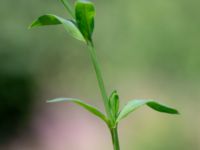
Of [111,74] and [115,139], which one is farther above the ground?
[115,139]

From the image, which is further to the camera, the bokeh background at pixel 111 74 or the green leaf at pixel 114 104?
the bokeh background at pixel 111 74

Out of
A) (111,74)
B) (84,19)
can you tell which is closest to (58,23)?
(84,19)

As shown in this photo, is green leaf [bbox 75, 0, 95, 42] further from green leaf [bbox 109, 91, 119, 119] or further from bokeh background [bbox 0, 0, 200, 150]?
bokeh background [bbox 0, 0, 200, 150]

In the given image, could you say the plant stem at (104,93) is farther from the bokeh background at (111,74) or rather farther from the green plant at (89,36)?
the bokeh background at (111,74)

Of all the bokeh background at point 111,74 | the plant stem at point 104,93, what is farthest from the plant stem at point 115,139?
the bokeh background at point 111,74

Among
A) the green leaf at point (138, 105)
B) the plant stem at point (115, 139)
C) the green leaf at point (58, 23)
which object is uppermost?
the green leaf at point (58, 23)

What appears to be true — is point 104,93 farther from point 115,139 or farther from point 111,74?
point 111,74

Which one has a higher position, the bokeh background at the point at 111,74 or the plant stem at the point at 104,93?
the plant stem at the point at 104,93

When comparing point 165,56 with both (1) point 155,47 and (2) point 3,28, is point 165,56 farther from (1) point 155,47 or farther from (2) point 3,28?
(2) point 3,28
